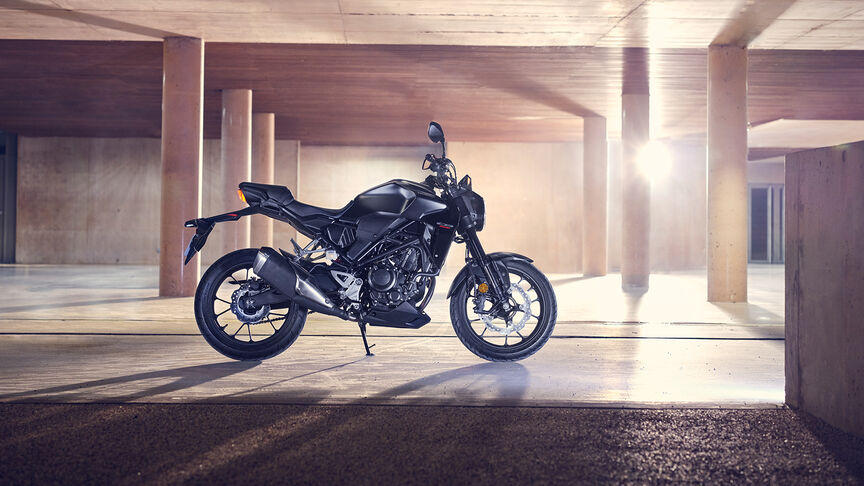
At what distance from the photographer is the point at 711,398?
3211mm

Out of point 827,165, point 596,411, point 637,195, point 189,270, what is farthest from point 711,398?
point 637,195

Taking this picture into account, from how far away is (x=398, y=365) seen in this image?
4.05 m

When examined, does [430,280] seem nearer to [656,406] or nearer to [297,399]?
[297,399]

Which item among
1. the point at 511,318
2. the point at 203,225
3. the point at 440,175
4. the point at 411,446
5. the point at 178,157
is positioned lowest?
the point at 411,446

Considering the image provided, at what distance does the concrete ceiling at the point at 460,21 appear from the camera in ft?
26.3

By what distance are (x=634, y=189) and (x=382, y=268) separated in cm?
1107

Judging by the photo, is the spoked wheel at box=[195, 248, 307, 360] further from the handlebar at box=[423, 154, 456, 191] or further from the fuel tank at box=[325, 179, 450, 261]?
the handlebar at box=[423, 154, 456, 191]

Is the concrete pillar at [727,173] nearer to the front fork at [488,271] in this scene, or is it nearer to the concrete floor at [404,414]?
the concrete floor at [404,414]

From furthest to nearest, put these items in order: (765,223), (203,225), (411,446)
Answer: (765,223) < (203,225) < (411,446)

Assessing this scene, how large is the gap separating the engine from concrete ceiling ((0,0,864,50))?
483cm

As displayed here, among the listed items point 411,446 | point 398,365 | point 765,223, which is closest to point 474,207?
point 398,365

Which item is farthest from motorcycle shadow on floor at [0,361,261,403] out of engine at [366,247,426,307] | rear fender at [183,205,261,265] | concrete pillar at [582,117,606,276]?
concrete pillar at [582,117,606,276]

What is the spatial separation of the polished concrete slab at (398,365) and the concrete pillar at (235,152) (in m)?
8.37

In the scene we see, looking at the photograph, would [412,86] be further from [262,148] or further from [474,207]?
[474,207]
